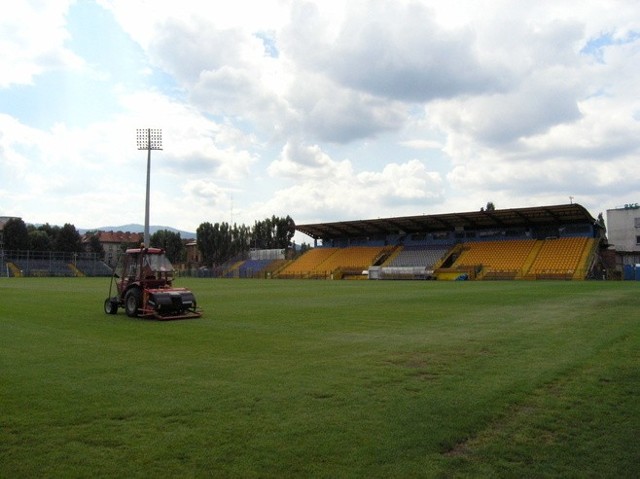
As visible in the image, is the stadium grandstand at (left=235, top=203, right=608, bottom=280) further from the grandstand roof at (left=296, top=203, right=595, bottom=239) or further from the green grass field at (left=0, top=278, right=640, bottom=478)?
the green grass field at (left=0, top=278, right=640, bottom=478)

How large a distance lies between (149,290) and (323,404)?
12091mm

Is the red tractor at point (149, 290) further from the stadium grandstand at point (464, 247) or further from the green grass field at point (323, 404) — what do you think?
the stadium grandstand at point (464, 247)

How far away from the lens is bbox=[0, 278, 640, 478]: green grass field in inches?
183

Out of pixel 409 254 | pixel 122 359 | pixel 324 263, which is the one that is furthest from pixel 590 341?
pixel 324 263

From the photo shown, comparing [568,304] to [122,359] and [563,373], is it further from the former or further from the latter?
[122,359]

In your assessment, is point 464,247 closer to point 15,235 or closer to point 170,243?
point 170,243

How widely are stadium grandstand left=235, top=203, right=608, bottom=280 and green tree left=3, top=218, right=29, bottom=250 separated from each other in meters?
55.8

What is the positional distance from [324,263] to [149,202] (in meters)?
33.2

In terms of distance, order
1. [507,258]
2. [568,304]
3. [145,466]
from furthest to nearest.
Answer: [507,258] < [568,304] < [145,466]

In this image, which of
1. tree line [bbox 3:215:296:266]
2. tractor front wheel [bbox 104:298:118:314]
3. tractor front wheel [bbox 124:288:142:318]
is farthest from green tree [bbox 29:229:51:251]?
tractor front wheel [bbox 124:288:142:318]

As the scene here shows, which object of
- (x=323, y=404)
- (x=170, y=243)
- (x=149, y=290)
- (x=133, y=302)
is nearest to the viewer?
(x=323, y=404)

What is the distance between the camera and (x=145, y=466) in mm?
4547

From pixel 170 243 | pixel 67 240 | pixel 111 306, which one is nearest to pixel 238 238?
pixel 170 243

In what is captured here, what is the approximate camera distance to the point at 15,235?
106625mm
